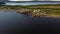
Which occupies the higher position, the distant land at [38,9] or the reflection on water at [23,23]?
the distant land at [38,9]

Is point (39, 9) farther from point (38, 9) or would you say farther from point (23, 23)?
point (23, 23)

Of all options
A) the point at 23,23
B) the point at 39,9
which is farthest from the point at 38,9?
the point at 23,23

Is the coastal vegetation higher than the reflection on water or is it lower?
higher

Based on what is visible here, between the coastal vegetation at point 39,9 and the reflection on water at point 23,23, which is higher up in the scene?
the coastal vegetation at point 39,9

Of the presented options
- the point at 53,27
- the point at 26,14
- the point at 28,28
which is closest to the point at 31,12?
the point at 26,14

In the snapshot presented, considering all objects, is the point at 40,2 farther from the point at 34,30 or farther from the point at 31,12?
the point at 34,30
